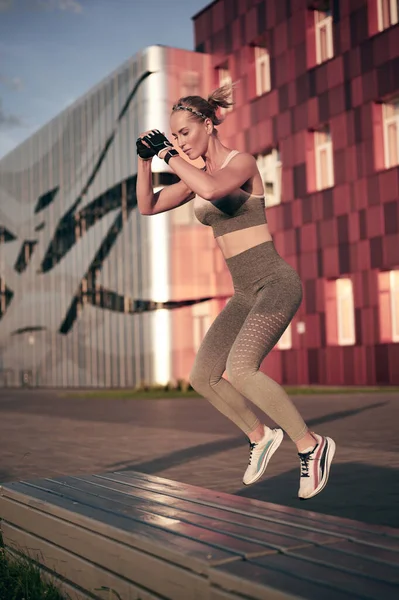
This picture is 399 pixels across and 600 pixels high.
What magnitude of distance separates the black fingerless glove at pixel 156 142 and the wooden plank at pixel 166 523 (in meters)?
1.74

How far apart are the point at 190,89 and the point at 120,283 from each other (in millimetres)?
7813

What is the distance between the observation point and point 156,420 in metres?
13.8

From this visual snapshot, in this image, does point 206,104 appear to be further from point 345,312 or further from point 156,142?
point 345,312

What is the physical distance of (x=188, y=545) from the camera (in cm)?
249

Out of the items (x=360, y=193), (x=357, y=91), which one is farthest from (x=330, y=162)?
(x=357, y=91)

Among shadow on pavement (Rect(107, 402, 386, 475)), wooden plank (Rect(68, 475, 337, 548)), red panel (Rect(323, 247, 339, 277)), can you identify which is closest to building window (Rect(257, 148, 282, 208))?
red panel (Rect(323, 247, 339, 277))

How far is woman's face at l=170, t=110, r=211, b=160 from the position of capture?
4492mm

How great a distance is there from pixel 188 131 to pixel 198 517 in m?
2.21

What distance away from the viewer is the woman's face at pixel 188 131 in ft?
14.7

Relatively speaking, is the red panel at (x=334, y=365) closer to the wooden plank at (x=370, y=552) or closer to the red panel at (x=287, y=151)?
the red panel at (x=287, y=151)


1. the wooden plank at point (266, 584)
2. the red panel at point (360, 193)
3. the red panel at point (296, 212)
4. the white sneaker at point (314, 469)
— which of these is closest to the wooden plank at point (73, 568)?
the wooden plank at point (266, 584)

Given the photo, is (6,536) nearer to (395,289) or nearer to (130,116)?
(395,289)

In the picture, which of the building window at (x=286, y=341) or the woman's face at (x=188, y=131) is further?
the building window at (x=286, y=341)

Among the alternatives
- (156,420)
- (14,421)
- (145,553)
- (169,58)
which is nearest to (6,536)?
(145,553)
